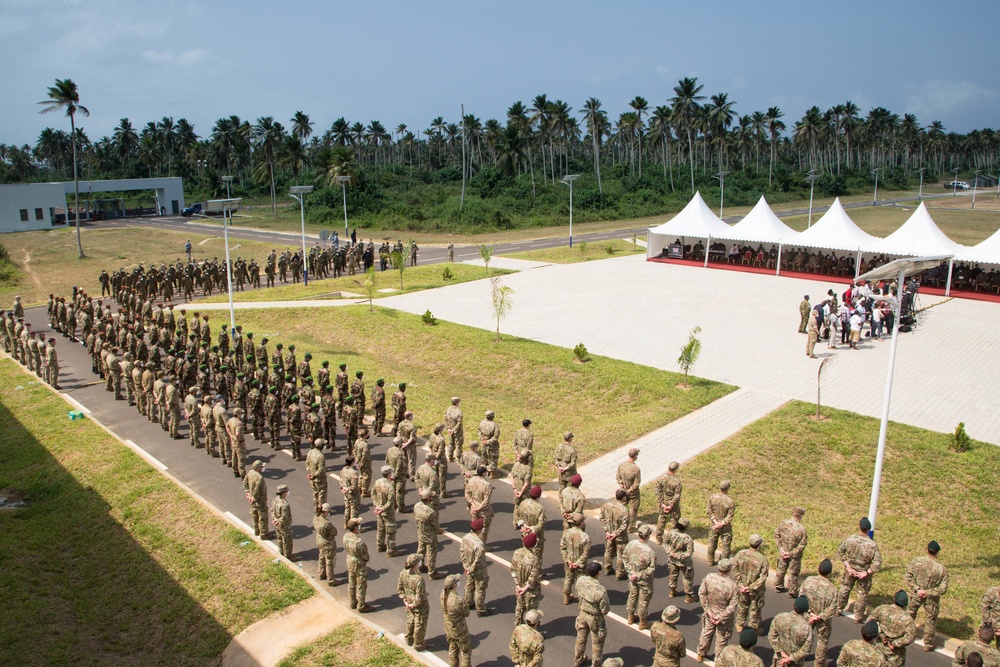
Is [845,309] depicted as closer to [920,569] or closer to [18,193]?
[920,569]

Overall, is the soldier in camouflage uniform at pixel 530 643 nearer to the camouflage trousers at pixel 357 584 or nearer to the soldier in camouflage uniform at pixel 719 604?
the soldier in camouflage uniform at pixel 719 604

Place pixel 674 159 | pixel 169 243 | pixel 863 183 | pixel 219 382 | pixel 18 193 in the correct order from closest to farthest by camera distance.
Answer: pixel 219 382
pixel 169 243
pixel 18 193
pixel 863 183
pixel 674 159

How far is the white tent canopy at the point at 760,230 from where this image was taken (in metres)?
35.4

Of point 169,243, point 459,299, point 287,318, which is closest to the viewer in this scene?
point 287,318

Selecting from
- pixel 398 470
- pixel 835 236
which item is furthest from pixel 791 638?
pixel 835 236

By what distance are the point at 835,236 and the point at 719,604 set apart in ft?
94.2

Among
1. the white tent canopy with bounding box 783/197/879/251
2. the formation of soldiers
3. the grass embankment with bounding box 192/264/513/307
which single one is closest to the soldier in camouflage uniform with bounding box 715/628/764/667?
the formation of soldiers

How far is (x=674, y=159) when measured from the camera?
121000mm

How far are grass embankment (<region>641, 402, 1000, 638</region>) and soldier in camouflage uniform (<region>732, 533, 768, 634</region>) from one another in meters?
2.02

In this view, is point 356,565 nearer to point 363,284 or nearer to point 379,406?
point 379,406

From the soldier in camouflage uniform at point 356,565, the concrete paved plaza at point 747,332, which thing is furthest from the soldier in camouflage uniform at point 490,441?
the concrete paved plaza at point 747,332

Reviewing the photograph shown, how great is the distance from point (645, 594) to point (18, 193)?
68760 mm

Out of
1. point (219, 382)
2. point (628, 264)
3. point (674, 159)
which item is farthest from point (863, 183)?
point (219, 382)

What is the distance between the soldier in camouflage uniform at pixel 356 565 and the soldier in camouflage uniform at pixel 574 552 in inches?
104
